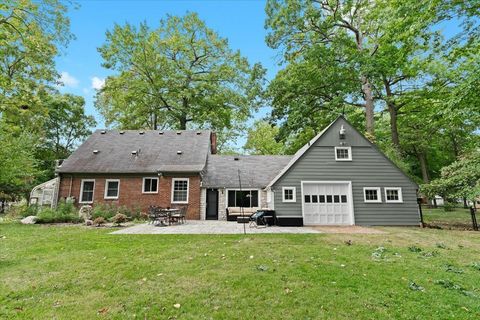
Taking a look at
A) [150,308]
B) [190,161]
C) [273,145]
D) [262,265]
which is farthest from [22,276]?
[273,145]

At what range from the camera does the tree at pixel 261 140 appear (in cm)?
3619

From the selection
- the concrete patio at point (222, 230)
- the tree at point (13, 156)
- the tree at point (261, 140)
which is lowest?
the concrete patio at point (222, 230)

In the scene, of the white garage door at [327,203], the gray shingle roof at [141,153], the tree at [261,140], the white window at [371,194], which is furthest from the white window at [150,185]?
the tree at [261,140]

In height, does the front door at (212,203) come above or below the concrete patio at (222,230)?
above

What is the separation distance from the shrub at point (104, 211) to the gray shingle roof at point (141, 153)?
8.41ft

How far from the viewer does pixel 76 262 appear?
5891mm

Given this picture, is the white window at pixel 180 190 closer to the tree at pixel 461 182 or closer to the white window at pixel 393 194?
the white window at pixel 393 194

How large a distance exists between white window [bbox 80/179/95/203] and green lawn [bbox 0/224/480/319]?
9.70 meters

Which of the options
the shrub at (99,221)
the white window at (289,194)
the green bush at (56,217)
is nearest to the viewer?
the shrub at (99,221)

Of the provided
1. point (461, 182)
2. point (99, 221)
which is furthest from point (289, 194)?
point (99, 221)

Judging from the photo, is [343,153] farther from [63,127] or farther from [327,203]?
[63,127]

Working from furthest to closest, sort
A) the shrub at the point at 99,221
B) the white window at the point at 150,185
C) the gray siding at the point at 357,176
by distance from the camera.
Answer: the white window at the point at 150,185 → the gray siding at the point at 357,176 → the shrub at the point at 99,221

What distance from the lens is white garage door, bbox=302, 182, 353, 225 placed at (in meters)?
14.0

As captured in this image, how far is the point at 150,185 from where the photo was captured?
57.6 ft
